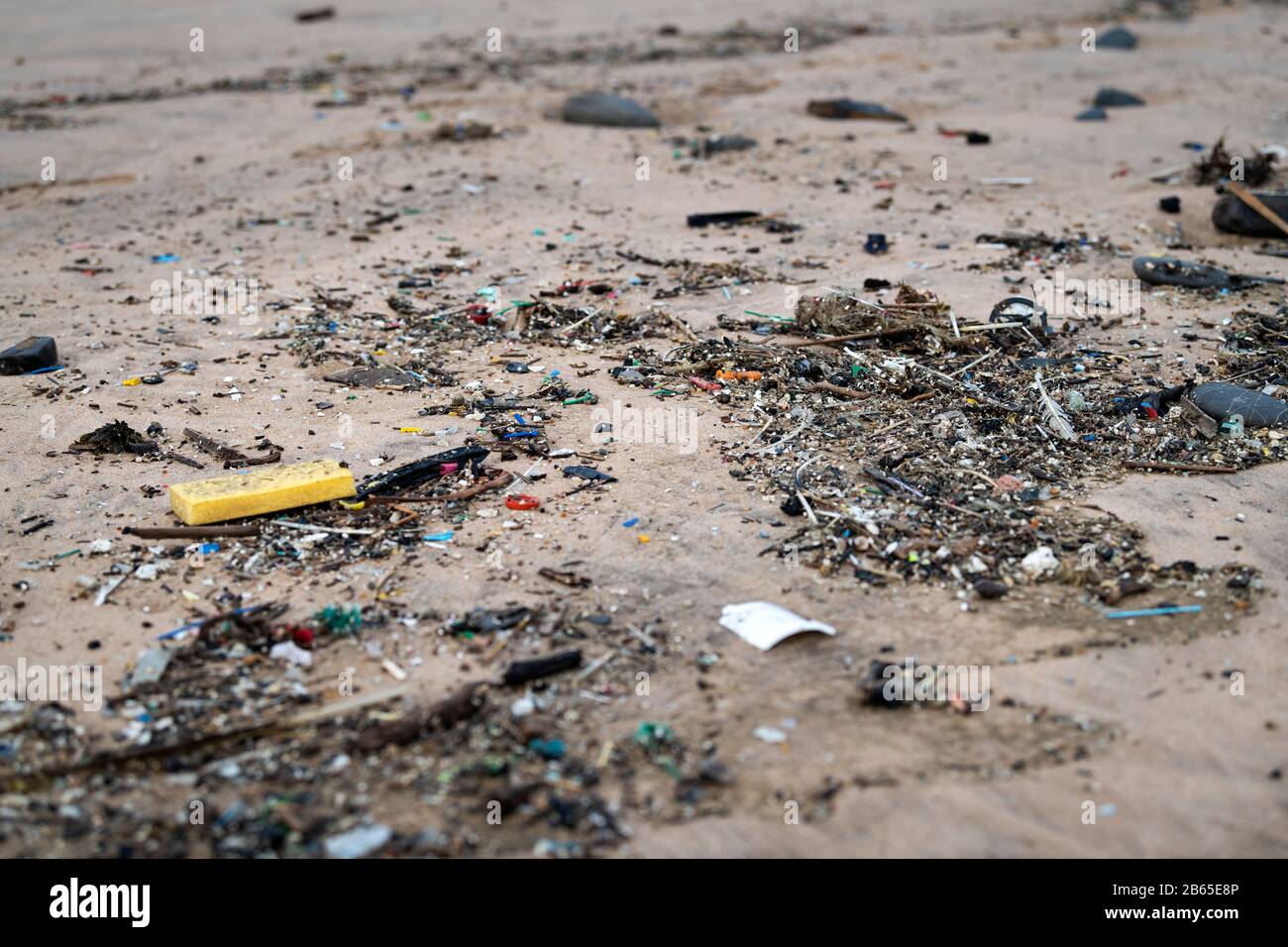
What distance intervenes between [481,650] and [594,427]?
5.81ft

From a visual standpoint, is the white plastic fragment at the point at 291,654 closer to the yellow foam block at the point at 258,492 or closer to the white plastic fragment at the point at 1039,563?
the yellow foam block at the point at 258,492

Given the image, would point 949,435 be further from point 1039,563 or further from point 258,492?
point 258,492

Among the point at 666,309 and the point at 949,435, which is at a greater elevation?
the point at 666,309

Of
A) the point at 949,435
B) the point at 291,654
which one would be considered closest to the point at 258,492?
the point at 291,654

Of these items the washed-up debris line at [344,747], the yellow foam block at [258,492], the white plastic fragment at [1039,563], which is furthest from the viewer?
the yellow foam block at [258,492]

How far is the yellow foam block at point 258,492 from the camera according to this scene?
427 centimetres

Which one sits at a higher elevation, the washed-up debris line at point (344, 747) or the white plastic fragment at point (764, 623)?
the white plastic fragment at point (764, 623)

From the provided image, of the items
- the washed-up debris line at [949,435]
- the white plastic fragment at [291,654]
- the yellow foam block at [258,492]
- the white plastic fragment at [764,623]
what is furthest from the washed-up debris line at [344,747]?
the washed-up debris line at [949,435]

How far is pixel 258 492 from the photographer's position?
434 centimetres

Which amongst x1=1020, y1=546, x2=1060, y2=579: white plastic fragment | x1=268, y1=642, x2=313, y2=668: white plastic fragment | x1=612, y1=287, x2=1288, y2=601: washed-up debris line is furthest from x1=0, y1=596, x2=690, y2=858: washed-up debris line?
x1=1020, y1=546, x2=1060, y2=579: white plastic fragment

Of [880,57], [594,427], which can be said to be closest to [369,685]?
[594,427]

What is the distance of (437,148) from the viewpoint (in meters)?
9.88

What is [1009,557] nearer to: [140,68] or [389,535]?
[389,535]

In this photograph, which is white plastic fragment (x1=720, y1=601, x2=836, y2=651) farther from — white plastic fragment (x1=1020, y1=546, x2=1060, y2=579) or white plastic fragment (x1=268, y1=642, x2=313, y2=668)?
white plastic fragment (x1=268, y1=642, x2=313, y2=668)
